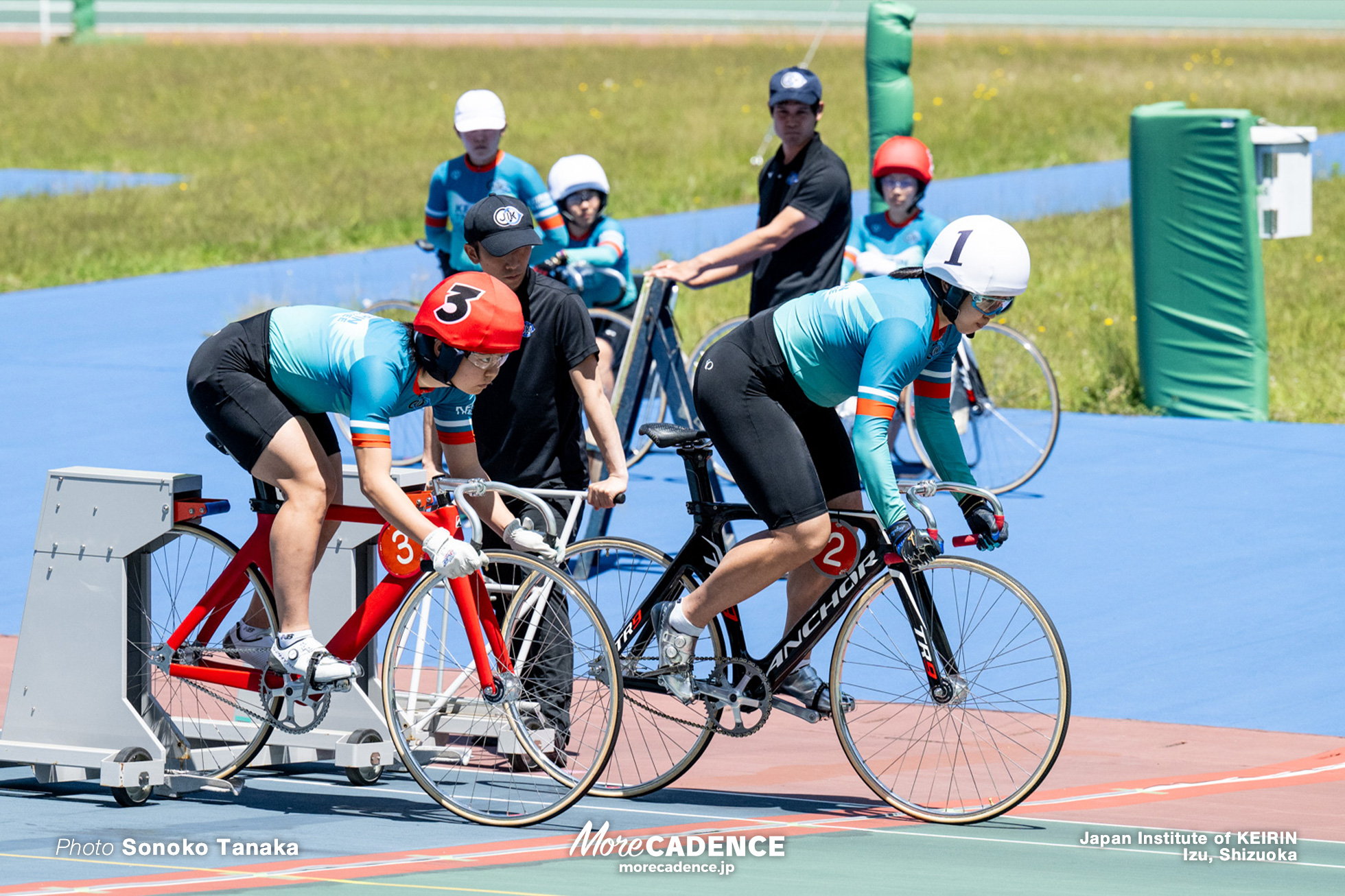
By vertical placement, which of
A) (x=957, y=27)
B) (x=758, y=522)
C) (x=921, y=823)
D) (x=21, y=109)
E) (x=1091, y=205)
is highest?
(x=957, y=27)

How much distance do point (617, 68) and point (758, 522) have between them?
2992 centimetres

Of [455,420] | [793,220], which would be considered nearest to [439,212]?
[793,220]

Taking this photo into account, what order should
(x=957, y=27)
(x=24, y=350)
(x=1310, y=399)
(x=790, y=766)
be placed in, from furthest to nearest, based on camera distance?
(x=957, y=27), (x=24, y=350), (x=1310, y=399), (x=790, y=766)

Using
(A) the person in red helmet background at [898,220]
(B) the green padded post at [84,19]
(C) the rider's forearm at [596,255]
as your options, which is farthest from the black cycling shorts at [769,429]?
(B) the green padded post at [84,19]

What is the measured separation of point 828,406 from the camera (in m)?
5.70

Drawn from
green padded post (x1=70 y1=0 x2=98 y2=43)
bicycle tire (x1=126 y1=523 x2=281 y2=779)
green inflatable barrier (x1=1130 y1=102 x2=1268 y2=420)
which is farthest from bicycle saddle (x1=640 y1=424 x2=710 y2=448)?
green padded post (x1=70 y1=0 x2=98 y2=43)

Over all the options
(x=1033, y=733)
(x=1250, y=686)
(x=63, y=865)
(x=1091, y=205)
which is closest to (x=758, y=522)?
(x=1250, y=686)

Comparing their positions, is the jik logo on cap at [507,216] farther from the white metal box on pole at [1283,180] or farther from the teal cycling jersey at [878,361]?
the white metal box on pole at [1283,180]

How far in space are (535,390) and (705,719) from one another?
1309 millimetres

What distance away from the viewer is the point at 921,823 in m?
5.39

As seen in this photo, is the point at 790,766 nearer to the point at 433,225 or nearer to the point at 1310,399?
the point at 433,225

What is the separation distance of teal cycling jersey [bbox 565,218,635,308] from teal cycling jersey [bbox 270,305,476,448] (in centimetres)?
375

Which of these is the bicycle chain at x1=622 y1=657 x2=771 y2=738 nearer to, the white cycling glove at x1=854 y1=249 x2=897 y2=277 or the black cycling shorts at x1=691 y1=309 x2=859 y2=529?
the black cycling shorts at x1=691 y1=309 x2=859 y2=529

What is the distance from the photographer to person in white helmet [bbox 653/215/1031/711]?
5.22 meters
